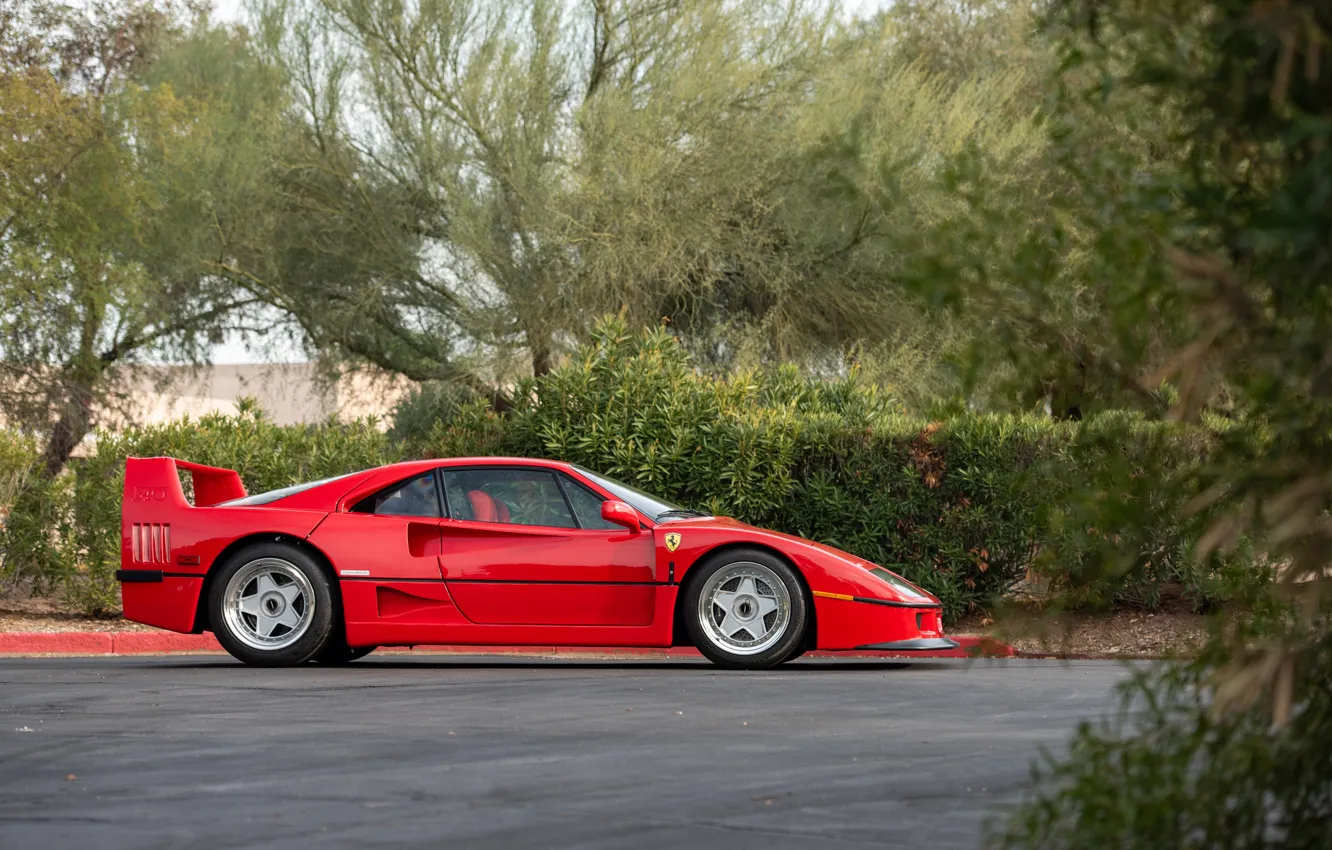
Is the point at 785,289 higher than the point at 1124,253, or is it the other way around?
Result: the point at 785,289

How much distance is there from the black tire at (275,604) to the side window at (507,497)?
1.07 meters

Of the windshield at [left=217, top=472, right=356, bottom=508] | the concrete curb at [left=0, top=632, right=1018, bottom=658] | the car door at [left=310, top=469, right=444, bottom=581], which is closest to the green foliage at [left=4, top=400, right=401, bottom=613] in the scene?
the concrete curb at [left=0, top=632, right=1018, bottom=658]

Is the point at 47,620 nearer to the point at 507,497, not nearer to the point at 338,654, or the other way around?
the point at 338,654

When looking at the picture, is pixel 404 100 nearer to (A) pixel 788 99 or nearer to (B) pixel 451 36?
(B) pixel 451 36

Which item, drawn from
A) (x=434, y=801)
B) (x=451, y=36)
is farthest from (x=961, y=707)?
(x=451, y=36)

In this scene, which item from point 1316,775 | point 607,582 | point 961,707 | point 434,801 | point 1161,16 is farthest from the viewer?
point 607,582

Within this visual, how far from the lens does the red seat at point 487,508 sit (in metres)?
11.5

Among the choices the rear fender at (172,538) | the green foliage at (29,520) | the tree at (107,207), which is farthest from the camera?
the tree at (107,207)

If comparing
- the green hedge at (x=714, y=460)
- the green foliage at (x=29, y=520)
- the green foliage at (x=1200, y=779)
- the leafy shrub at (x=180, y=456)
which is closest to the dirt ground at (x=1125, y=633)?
the green hedge at (x=714, y=460)

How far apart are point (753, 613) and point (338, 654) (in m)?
3.06

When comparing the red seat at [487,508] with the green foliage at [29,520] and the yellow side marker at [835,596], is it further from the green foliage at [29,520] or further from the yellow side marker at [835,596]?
the green foliage at [29,520]

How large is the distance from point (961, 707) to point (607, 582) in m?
3.10

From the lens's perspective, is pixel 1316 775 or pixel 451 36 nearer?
pixel 1316 775

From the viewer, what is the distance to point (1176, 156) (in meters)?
3.93
